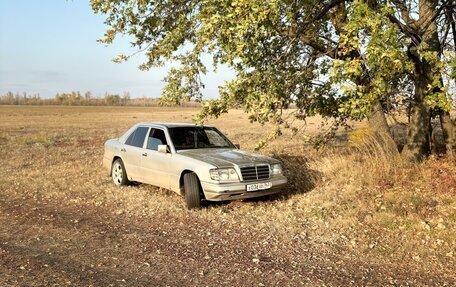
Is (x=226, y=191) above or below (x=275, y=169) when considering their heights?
below

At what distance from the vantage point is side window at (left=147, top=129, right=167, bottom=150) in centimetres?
878

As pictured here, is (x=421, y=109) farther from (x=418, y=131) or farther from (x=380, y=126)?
(x=380, y=126)

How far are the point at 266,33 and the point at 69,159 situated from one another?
32.8 feet

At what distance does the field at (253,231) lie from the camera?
15.8 ft

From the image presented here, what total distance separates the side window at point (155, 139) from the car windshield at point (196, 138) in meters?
0.19

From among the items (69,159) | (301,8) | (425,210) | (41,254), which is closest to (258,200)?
(425,210)

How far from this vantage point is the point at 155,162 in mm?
8570

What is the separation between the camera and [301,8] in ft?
23.4

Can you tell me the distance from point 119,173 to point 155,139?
63.0 inches

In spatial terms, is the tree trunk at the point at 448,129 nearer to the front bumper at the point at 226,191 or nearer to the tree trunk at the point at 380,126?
the tree trunk at the point at 380,126

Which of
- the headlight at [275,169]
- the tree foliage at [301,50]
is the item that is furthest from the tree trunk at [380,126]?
the headlight at [275,169]

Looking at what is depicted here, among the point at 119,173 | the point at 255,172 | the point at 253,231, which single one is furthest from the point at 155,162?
the point at 253,231

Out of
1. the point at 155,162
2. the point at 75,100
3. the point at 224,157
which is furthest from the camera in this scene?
the point at 75,100

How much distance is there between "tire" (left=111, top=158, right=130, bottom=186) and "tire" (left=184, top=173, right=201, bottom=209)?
8.22ft
